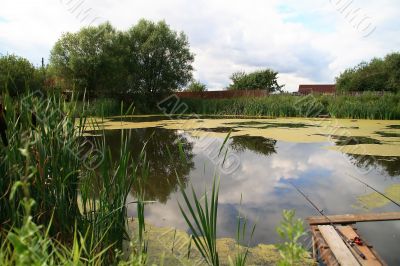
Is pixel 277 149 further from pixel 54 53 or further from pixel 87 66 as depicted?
pixel 54 53

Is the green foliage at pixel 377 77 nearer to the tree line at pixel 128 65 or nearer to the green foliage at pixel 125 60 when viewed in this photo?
the tree line at pixel 128 65

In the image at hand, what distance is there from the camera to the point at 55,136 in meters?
1.94

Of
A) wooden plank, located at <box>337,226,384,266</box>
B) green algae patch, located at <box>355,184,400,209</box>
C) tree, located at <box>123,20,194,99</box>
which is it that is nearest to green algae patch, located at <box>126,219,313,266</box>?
wooden plank, located at <box>337,226,384,266</box>

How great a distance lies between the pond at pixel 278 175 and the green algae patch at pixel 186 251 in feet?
0.58

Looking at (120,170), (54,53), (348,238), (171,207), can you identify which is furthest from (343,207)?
(54,53)

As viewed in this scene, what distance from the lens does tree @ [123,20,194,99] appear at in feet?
66.3

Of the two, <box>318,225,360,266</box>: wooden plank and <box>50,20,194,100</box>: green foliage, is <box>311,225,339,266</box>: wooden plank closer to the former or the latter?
<box>318,225,360,266</box>: wooden plank

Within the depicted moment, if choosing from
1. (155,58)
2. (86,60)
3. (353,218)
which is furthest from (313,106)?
(353,218)

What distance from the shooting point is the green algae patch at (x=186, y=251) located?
7.77ft

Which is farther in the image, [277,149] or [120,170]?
[277,149]

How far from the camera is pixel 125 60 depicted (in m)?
19.4

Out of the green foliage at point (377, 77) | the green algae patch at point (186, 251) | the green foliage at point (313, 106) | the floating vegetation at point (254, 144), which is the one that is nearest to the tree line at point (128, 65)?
the green foliage at point (377, 77)

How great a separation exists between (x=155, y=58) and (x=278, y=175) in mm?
16944

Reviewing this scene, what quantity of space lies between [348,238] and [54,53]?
56.0 feet
